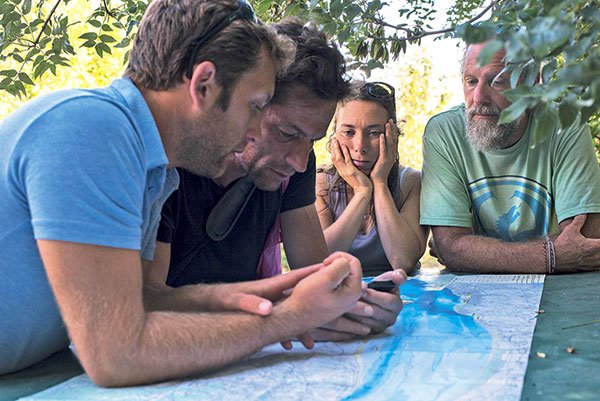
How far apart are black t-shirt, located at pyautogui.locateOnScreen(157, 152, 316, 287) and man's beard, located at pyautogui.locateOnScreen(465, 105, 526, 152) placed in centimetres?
117

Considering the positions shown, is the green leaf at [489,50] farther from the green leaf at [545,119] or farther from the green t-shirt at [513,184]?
the green t-shirt at [513,184]

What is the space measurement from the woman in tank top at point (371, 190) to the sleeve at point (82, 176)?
2035 mm

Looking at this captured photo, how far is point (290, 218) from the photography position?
2.71 m

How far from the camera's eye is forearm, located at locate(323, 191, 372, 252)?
3.38 meters

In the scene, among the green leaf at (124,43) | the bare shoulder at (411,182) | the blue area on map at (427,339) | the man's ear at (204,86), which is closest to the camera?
the blue area on map at (427,339)

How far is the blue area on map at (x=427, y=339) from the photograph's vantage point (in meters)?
Answer: 1.58

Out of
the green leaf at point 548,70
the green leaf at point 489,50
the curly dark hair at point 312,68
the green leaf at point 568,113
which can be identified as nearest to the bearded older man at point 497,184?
the curly dark hair at point 312,68

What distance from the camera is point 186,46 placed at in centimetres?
176

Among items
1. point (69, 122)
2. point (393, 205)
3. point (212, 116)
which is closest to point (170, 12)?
point (212, 116)

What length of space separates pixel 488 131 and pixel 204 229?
1.78 meters

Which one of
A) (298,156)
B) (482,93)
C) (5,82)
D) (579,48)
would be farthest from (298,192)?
(5,82)

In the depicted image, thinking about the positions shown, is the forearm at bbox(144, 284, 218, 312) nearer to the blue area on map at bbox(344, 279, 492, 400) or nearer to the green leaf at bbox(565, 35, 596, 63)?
the blue area on map at bbox(344, 279, 492, 400)

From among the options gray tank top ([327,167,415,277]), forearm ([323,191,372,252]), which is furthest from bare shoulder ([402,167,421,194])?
forearm ([323,191,372,252])

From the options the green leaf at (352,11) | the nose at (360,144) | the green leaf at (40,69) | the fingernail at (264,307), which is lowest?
the fingernail at (264,307)
